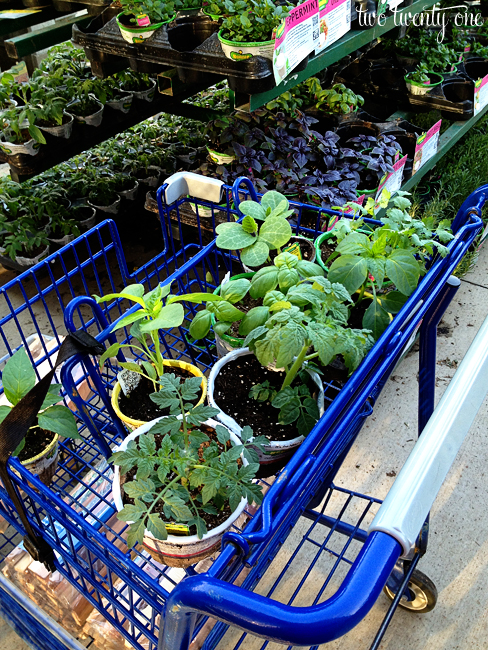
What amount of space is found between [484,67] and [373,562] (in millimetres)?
3918

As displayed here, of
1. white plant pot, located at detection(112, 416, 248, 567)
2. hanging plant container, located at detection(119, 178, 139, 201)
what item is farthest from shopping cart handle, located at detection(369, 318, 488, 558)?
hanging plant container, located at detection(119, 178, 139, 201)

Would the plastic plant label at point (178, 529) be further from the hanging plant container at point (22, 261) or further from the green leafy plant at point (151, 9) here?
the hanging plant container at point (22, 261)

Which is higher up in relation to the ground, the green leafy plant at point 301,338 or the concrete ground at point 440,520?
the green leafy plant at point 301,338

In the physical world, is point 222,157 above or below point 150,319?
below

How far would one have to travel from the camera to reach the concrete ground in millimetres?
1625

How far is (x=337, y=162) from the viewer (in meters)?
2.47

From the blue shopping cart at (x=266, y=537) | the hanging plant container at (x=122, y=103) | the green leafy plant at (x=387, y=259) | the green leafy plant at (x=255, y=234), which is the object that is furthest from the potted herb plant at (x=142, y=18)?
the green leafy plant at (x=387, y=259)

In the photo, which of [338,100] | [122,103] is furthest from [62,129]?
[338,100]

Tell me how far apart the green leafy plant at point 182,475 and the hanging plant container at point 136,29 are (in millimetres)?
1593

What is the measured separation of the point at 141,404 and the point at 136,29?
1.53 metres

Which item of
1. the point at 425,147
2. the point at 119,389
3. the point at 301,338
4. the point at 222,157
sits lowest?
the point at 425,147

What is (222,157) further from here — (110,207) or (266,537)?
(266,537)

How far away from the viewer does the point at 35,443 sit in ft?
4.17

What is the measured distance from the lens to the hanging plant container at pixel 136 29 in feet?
6.43
